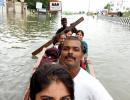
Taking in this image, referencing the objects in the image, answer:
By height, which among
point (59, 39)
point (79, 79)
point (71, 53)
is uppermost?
point (71, 53)

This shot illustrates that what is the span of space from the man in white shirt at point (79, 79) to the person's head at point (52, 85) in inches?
45.1

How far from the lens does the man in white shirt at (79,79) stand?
9.95 feet

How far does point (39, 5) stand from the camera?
83.2 metres

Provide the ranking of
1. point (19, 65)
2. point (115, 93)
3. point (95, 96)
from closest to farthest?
point (95, 96) → point (115, 93) → point (19, 65)

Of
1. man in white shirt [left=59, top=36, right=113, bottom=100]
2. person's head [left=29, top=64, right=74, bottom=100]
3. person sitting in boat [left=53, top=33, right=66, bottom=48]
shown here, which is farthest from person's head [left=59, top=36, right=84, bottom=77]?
person sitting in boat [left=53, top=33, right=66, bottom=48]

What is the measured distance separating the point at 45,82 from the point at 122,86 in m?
9.43

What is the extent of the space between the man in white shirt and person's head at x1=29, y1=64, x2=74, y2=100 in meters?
1.15

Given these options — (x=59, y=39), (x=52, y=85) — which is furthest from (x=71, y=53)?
(x=59, y=39)

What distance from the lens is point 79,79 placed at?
315 centimetres

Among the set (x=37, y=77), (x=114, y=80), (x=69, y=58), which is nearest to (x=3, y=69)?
(x=114, y=80)

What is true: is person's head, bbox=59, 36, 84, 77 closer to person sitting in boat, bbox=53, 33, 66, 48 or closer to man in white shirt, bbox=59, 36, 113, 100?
man in white shirt, bbox=59, 36, 113, 100

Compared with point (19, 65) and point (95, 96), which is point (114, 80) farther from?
point (95, 96)

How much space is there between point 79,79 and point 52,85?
4.29ft

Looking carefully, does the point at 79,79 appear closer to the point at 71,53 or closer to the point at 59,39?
the point at 71,53
